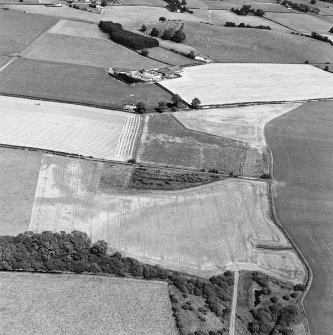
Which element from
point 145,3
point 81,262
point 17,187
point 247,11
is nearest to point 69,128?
point 17,187

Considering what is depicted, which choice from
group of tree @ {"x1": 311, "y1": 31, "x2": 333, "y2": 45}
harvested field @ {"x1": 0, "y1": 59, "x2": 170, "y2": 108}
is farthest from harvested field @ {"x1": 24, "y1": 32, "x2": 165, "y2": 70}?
group of tree @ {"x1": 311, "y1": 31, "x2": 333, "y2": 45}

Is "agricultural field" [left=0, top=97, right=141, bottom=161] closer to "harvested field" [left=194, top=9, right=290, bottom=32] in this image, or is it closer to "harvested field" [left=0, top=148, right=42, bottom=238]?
"harvested field" [left=0, top=148, right=42, bottom=238]

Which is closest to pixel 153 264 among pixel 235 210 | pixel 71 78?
pixel 235 210

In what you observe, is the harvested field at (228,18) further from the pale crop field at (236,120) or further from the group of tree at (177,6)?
the pale crop field at (236,120)

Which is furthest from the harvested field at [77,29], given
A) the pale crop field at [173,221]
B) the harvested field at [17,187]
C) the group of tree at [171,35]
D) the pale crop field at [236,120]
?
the pale crop field at [173,221]

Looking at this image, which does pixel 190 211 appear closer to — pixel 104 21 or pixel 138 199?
pixel 138 199

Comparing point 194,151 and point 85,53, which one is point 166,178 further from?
point 85,53
